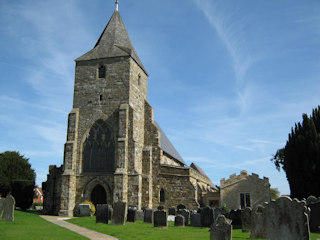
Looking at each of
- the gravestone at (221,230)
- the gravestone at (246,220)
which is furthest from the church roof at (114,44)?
the gravestone at (221,230)

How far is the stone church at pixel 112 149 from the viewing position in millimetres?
23781

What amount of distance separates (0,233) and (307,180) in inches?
Answer: 756

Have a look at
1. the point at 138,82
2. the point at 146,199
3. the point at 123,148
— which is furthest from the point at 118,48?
the point at 146,199

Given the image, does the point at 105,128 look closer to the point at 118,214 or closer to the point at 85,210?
the point at 85,210

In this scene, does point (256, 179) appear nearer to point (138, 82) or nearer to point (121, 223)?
point (138, 82)

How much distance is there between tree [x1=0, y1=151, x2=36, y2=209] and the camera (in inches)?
1233

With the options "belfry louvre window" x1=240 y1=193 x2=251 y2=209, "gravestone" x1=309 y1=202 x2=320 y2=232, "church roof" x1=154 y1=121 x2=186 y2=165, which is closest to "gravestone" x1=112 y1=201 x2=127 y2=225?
"gravestone" x1=309 y1=202 x2=320 y2=232

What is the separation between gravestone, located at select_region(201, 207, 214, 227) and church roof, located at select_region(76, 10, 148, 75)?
51.0 ft

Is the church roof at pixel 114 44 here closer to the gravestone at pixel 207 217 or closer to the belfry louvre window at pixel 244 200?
the belfry louvre window at pixel 244 200

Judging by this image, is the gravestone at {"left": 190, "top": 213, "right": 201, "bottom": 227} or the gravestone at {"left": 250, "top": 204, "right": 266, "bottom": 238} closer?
the gravestone at {"left": 250, "top": 204, "right": 266, "bottom": 238}

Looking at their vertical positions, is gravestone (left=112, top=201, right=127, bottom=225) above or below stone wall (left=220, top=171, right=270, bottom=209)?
below

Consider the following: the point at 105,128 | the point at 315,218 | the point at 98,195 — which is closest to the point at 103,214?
the point at 98,195

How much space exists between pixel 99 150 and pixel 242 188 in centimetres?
1388

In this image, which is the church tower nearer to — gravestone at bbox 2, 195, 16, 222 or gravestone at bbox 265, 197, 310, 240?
gravestone at bbox 2, 195, 16, 222
